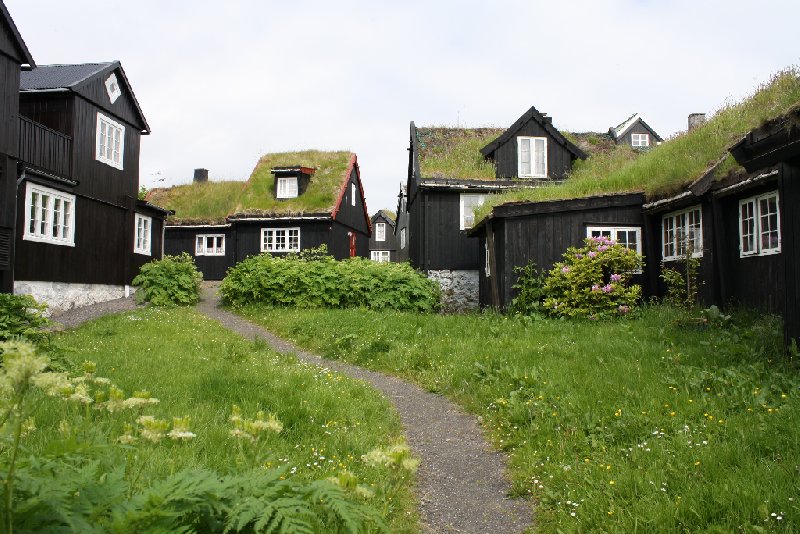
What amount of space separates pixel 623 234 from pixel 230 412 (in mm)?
13224

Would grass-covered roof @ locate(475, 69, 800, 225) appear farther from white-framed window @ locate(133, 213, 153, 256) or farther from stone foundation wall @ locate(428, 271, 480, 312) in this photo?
white-framed window @ locate(133, 213, 153, 256)

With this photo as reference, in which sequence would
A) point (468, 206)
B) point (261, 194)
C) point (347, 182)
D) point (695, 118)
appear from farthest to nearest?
point (347, 182), point (261, 194), point (468, 206), point (695, 118)

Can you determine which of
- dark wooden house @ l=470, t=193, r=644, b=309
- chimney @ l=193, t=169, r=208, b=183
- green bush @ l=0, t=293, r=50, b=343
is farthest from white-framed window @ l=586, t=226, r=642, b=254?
chimney @ l=193, t=169, r=208, b=183

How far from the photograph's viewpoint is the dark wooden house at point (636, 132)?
44.7 meters

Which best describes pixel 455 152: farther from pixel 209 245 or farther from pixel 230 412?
pixel 230 412

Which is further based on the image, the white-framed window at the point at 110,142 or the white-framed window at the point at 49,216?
the white-framed window at the point at 110,142

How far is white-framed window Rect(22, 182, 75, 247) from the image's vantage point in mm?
15633

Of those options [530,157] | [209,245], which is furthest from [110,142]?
[530,157]

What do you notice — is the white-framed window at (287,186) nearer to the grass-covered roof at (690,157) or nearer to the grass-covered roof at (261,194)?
the grass-covered roof at (261,194)

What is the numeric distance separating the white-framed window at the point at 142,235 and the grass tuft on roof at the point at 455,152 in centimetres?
1107

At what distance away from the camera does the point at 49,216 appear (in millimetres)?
16516

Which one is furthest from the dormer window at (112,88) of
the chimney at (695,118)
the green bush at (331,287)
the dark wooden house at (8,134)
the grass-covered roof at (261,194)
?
the chimney at (695,118)

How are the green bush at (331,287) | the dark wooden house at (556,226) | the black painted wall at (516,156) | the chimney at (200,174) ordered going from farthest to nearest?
the chimney at (200,174), the black painted wall at (516,156), the green bush at (331,287), the dark wooden house at (556,226)

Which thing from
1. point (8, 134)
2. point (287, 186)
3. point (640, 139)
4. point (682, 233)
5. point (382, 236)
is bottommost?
point (682, 233)
